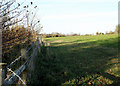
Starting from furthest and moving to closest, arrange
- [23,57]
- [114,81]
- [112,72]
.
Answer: [112,72] → [114,81] → [23,57]

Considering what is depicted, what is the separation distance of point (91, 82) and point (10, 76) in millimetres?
3705

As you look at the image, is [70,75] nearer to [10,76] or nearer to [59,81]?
[59,81]

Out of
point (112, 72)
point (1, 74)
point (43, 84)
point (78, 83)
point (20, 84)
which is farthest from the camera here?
point (112, 72)

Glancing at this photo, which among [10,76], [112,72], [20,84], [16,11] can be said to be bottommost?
[112,72]

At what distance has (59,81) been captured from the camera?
5441mm

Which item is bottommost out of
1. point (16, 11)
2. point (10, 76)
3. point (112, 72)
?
point (112, 72)

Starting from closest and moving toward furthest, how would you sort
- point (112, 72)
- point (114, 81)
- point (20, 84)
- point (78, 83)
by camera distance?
point (20, 84) → point (78, 83) → point (114, 81) → point (112, 72)

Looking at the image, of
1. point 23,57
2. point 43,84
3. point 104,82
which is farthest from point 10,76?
point 104,82

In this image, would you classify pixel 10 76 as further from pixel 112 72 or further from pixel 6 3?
pixel 112 72

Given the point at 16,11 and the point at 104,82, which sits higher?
the point at 16,11

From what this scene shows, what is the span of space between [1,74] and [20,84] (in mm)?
982

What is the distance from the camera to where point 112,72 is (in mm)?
6984

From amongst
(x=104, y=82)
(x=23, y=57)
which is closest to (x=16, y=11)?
(x=23, y=57)

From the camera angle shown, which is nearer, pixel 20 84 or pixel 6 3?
pixel 20 84
